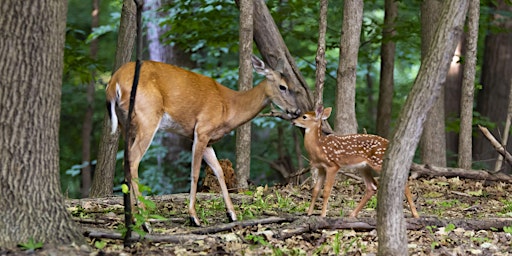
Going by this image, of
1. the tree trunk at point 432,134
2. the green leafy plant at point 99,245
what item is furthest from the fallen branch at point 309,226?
the tree trunk at point 432,134

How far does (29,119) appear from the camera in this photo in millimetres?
5391

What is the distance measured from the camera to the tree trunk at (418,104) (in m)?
5.43

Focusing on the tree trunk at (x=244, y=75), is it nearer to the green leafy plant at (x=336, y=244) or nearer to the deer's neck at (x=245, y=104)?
the deer's neck at (x=245, y=104)

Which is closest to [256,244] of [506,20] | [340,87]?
[340,87]

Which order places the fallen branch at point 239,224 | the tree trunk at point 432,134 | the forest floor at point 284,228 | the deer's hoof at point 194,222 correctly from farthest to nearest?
the tree trunk at point 432,134
the deer's hoof at point 194,222
the fallen branch at point 239,224
the forest floor at point 284,228

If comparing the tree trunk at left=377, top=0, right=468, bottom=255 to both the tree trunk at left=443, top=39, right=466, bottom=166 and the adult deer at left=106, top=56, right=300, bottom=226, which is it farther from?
the tree trunk at left=443, top=39, right=466, bottom=166

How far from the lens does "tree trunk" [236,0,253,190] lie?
355 inches

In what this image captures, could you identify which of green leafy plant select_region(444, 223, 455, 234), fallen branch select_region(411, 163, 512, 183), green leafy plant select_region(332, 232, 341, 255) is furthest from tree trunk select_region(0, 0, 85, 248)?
fallen branch select_region(411, 163, 512, 183)

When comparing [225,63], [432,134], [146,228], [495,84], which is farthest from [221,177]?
[495,84]

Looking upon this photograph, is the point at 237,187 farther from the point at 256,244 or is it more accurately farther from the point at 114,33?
→ the point at 114,33

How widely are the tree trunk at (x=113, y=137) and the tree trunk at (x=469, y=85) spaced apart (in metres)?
4.52

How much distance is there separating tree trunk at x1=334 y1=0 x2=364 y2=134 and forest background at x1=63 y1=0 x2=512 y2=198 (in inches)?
55.1

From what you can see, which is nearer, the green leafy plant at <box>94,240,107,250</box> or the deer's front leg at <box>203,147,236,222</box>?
the green leafy plant at <box>94,240,107,250</box>

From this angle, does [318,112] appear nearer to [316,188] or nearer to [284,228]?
[316,188]
